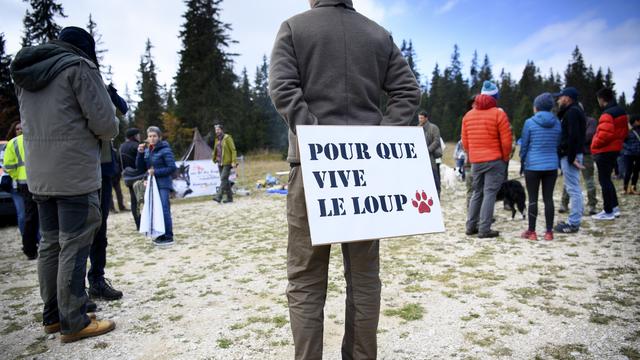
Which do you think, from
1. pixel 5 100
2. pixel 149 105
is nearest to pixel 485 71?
pixel 149 105

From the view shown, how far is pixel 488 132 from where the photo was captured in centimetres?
542

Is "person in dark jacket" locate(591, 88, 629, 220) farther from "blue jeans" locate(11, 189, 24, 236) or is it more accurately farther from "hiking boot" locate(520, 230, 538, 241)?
"blue jeans" locate(11, 189, 24, 236)

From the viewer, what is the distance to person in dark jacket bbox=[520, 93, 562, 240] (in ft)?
17.1

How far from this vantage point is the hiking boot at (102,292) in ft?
12.1

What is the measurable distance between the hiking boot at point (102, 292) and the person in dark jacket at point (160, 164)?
233 cm

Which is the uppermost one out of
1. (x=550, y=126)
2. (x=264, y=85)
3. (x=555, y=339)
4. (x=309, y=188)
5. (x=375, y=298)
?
(x=264, y=85)

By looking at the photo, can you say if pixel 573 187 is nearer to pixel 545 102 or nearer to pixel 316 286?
pixel 545 102

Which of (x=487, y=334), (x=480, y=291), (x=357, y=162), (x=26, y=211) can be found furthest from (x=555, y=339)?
(x=26, y=211)

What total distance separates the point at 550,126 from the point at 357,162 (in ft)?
15.6

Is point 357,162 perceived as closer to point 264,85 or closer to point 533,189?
point 533,189

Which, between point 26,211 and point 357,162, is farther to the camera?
point 26,211

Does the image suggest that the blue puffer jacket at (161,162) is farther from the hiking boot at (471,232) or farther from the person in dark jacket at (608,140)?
the person in dark jacket at (608,140)

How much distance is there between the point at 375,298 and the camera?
1.97 m

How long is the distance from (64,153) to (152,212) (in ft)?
11.2
